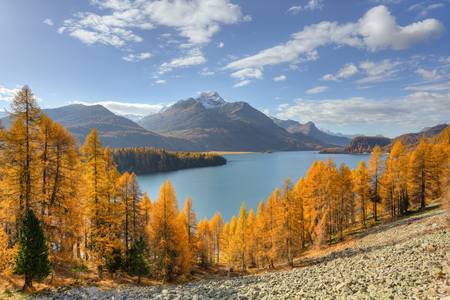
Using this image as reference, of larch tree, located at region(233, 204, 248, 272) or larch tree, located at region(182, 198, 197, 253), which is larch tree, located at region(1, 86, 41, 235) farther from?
larch tree, located at region(233, 204, 248, 272)

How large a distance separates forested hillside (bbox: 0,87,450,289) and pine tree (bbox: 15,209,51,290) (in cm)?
7

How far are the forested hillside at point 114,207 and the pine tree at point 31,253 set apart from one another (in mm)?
68

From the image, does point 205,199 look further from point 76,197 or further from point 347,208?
point 76,197

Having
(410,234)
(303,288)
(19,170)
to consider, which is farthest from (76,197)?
(410,234)

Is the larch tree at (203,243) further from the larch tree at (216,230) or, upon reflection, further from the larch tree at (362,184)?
the larch tree at (362,184)

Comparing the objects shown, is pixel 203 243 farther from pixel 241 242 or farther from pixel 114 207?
pixel 114 207

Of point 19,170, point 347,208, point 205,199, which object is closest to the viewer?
point 19,170

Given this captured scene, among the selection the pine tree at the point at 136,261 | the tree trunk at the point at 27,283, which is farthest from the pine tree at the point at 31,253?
the pine tree at the point at 136,261

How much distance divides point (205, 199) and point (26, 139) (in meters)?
90.9

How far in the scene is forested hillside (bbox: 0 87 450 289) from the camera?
21.8m

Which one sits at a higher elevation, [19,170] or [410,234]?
[19,170]

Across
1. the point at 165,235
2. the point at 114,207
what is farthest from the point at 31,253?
the point at 165,235

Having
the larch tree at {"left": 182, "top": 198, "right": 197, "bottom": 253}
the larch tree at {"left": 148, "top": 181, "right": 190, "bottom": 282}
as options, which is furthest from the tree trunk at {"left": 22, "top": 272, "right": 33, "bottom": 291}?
the larch tree at {"left": 182, "top": 198, "right": 197, "bottom": 253}

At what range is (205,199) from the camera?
362 feet
